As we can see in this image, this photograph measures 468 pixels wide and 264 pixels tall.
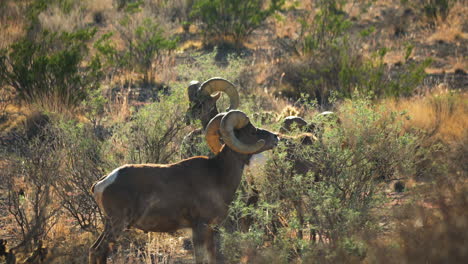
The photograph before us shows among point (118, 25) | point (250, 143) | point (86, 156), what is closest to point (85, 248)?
point (86, 156)

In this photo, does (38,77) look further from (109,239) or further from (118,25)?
(109,239)

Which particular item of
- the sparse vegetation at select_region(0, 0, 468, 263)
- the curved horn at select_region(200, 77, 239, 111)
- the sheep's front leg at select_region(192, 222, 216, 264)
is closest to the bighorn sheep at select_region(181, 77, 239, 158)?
the curved horn at select_region(200, 77, 239, 111)

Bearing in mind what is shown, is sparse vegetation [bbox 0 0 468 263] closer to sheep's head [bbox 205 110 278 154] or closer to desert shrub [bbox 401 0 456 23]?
desert shrub [bbox 401 0 456 23]

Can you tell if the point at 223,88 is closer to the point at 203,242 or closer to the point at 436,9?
the point at 203,242

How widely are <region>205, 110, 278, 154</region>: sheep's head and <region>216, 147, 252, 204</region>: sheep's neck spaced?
0.52 ft

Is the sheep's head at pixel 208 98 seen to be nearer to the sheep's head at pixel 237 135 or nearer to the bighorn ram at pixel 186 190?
the sheep's head at pixel 237 135

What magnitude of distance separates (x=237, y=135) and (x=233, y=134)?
1.00 feet

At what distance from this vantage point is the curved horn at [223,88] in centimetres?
1003

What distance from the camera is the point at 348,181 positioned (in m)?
7.85

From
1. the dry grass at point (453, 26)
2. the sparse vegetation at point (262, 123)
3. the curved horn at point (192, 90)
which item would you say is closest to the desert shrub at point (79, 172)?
the sparse vegetation at point (262, 123)

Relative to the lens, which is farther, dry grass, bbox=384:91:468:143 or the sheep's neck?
dry grass, bbox=384:91:468:143

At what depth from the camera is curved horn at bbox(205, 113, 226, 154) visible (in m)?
7.68

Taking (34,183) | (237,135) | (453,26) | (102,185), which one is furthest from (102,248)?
(453,26)

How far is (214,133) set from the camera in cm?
777
